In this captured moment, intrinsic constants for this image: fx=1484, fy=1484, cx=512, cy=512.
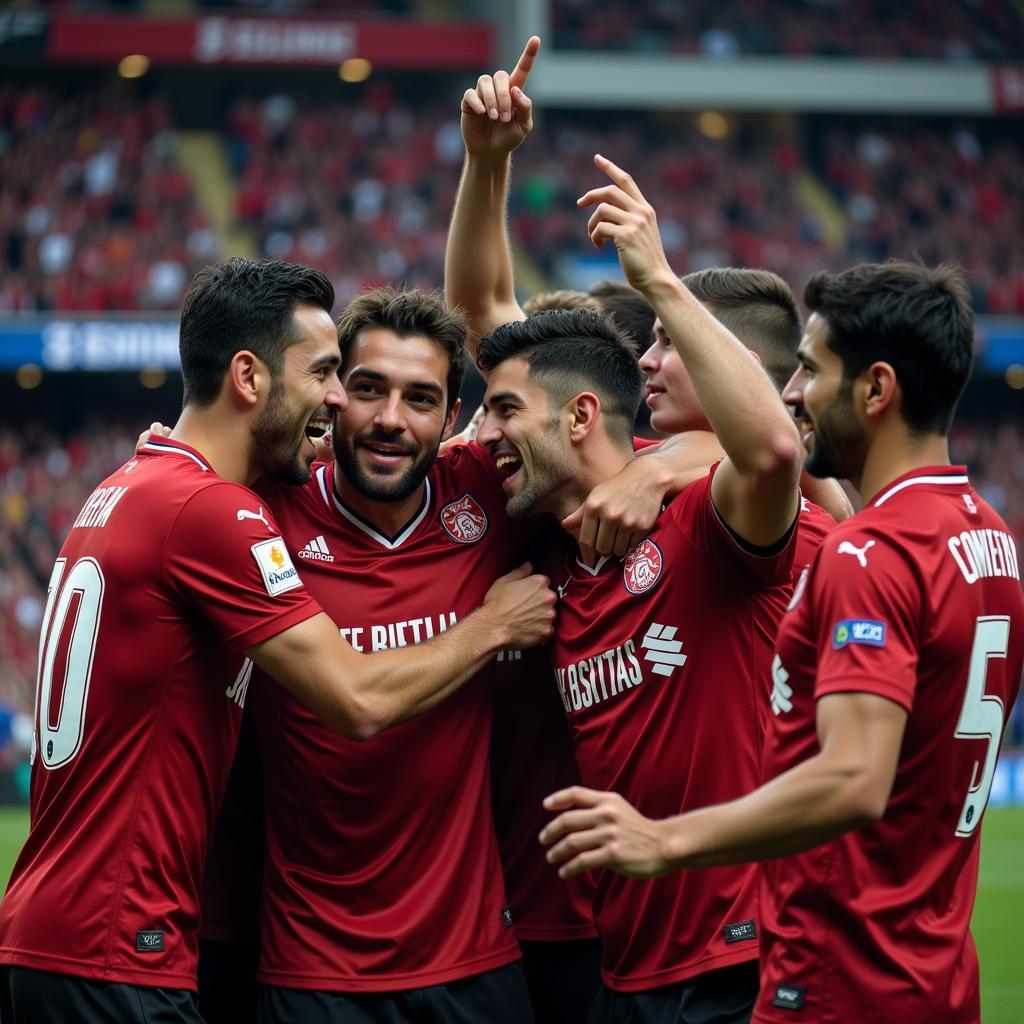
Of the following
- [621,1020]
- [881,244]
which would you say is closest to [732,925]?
[621,1020]

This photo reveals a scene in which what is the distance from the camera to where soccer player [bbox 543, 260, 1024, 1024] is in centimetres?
284

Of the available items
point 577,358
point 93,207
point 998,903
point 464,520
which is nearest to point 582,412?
point 577,358

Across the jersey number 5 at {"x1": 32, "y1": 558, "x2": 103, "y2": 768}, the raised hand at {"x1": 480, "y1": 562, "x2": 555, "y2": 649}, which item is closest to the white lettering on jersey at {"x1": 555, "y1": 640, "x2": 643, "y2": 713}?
the raised hand at {"x1": 480, "y1": 562, "x2": 555, "y2": 649}

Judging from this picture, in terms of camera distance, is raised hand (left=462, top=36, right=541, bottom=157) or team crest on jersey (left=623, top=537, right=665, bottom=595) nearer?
team crest on jersey (left=623, top=537, right=665, bottom=595)

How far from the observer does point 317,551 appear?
165 inches

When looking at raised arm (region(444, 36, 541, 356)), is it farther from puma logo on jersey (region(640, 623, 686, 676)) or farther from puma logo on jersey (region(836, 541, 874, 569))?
puma logo on jersey (region(836, 541, 874, 569))

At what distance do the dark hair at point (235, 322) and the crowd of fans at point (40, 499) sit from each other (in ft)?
44.1

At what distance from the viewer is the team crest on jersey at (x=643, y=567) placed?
396 centimetres

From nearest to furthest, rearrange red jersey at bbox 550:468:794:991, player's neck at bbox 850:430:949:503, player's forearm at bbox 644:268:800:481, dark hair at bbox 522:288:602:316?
player's neck at bbox 850:430:949:503 < player's forearm at bbox 644:268:800:481 < red jersey at bbox 550:468:794:991 < dark hair at bbox 522:288:602:316

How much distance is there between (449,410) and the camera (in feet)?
14.6

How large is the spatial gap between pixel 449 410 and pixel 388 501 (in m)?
0.41

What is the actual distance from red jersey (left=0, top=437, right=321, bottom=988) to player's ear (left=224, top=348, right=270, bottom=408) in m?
0.28

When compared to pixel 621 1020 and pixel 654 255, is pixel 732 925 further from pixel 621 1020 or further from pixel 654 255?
pixel 654 255

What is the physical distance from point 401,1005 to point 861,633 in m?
1.79
